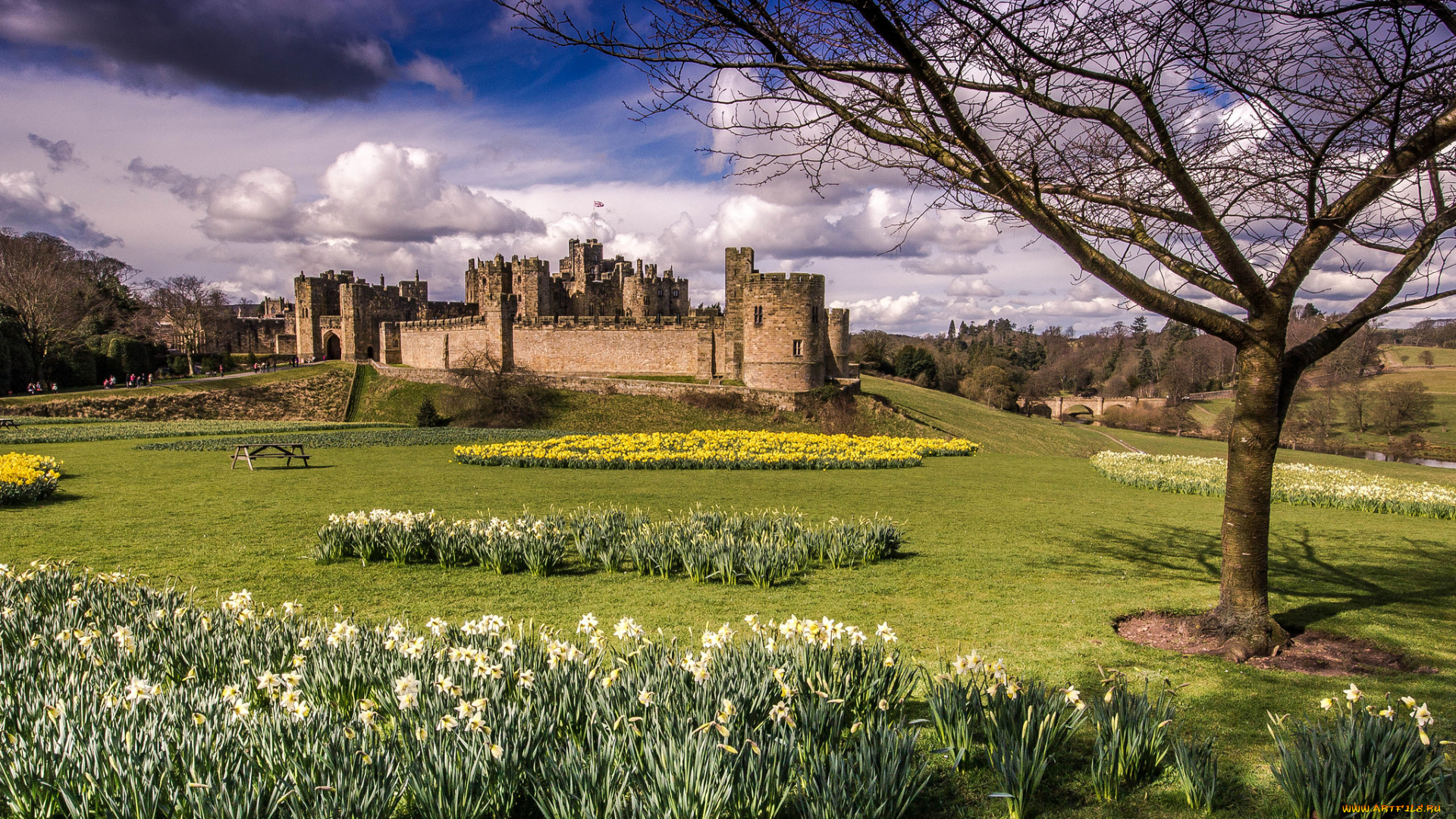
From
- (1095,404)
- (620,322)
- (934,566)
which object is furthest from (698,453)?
(1095,404)

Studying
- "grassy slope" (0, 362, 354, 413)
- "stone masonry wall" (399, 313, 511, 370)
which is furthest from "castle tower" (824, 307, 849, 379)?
"grassy slope" (0, 362, 354, 413)

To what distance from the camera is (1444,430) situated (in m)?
50.2

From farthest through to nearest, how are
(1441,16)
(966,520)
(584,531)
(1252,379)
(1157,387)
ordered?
(1157,387) → (966,520) → (584,531) → (1252,379) → (1441,16)

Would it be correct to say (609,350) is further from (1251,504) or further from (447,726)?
(447,726)

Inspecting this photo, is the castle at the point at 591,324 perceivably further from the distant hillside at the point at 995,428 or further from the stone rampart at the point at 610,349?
the distant hillside at the point at 995,428

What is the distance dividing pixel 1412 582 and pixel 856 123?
8.14m

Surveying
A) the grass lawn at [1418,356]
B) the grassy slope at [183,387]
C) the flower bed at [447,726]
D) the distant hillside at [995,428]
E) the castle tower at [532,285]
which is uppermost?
the castle tower at [532,285]

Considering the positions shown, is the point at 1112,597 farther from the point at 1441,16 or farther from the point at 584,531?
the point at 584,531

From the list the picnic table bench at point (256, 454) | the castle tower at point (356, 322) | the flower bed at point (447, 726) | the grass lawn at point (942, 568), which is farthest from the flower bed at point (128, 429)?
the flower bed at point (447, 726)

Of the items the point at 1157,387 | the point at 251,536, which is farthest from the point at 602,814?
the point at 1157,387

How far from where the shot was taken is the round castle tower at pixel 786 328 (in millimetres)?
32812

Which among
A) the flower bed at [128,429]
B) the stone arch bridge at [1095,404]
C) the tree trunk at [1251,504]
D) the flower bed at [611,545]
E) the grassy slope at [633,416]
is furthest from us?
the stone arch bridge at [1095,404]

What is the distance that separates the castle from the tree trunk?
27484 millimetres

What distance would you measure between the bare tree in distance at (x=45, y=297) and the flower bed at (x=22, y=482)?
128 feet
